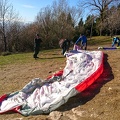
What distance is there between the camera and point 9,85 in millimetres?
8656

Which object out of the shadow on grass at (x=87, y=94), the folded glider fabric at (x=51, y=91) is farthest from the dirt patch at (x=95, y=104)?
the folded glider fabric at (x=51, y=91)

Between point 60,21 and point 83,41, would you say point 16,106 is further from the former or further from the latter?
point 60,21

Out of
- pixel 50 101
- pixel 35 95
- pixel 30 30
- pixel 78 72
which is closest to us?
Answer: pixel 50 101

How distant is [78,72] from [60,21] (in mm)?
25867

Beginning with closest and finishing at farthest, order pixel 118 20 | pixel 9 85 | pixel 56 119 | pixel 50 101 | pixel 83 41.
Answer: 1. pixel 56 119
2. pixel 50 101
3. pixel 9 85
4. pixel 83 41
5. pixel 118 20

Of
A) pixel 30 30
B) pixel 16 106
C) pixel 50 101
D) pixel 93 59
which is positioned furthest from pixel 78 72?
pixel 30 30

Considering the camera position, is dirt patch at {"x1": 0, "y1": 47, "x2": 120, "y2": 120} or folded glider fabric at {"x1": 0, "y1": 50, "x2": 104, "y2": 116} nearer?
dirt patch at {"x1": 0, "y1": 47, "x2": 120, "y2": 120}

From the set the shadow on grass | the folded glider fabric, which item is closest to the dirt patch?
the shadow on grass

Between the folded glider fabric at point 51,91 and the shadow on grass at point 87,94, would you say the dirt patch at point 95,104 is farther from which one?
the folded glider fabric at point 51,91

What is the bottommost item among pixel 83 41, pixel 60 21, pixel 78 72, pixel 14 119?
pixel 14 119

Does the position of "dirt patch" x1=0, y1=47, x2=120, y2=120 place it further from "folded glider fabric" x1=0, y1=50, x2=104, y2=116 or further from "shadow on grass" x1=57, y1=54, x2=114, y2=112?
"folded glider fabric" x1=0, y1=50, x2=104, y2=116

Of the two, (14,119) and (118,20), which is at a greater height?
(118,20)

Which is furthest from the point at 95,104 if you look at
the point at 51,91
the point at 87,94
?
the point at 51,91

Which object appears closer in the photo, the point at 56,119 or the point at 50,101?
the point at 56,119
